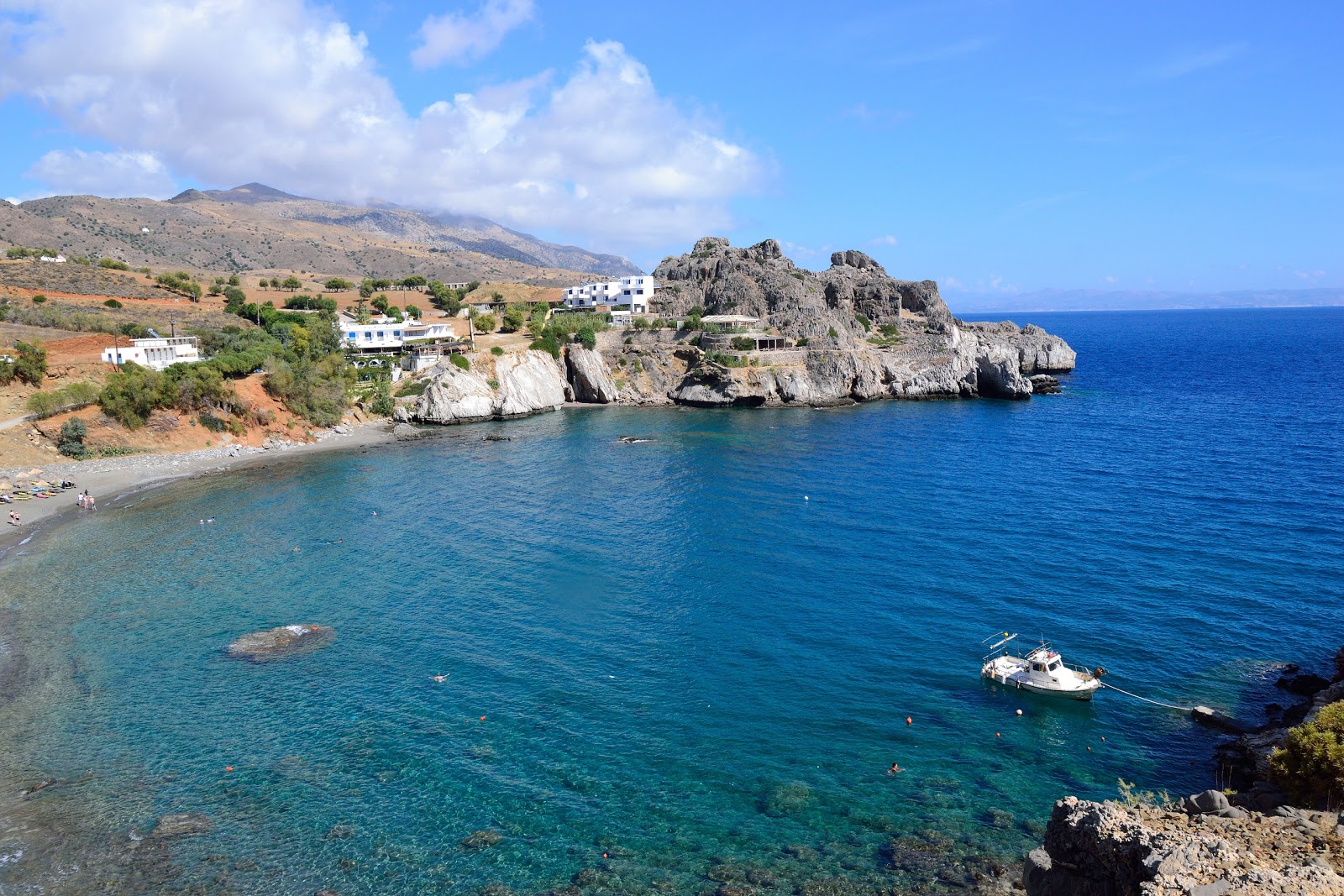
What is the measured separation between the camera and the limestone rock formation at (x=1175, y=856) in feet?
42.3

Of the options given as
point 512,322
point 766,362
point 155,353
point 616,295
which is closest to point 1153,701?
point 766,362

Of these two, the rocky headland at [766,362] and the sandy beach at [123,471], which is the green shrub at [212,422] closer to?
the sandy beach at [123,471]

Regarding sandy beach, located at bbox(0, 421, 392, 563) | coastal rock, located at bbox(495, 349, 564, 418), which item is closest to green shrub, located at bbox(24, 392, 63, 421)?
sandy beach, located at bbox(0, 421, 392, 563)

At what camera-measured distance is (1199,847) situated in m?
13.8

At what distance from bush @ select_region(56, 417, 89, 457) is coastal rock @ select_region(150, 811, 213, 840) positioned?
52.8 meters

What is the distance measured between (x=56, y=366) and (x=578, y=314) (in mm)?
64778

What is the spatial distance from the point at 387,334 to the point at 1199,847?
104 meters

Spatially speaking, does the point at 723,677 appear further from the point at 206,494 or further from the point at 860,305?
the point at 860,305

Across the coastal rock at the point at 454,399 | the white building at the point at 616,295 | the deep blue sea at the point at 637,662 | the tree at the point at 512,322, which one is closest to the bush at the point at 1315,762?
the deep blue sea at the point at 637,662

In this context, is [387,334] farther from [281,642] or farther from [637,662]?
[637,662]

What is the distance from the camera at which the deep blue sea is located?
21922 mm

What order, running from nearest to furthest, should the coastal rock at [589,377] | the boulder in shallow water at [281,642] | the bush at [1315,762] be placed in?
the bush at [1315,762]
the boulder in shallow water at [281,642]
the coastal rock at [589,377]

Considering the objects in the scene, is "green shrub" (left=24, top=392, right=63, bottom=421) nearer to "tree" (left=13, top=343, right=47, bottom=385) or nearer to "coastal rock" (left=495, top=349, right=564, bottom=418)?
"tree" (left=13, top=343, right=47, bottom=385)

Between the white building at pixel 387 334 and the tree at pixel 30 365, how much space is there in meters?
32.8
